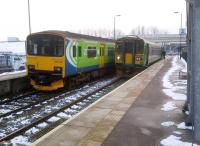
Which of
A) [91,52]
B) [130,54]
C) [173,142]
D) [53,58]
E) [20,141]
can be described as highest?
[91,52]

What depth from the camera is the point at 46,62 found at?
1766cm

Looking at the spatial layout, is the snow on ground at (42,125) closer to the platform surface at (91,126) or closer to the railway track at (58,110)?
the railway track at (58,110)

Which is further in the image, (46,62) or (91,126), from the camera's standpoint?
(46,62)

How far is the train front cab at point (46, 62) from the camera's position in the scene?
683 inches

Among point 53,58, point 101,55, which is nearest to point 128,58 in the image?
point 101,55

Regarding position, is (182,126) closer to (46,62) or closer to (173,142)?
(173,142)

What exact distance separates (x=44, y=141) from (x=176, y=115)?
436 centimetres

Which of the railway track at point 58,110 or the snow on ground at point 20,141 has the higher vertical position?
the railway track at point 58,110

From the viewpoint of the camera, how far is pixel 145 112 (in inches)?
409

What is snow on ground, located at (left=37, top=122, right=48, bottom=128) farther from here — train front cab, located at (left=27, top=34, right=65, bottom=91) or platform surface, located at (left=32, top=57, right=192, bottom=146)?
train front cab, located at (left=27, top=34, right=65, bottom=91)

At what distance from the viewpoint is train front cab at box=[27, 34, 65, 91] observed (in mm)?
17344

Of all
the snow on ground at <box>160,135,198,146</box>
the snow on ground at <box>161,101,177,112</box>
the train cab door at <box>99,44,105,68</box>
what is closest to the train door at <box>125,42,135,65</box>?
the train cab door at <box>99,44,105,68</box>

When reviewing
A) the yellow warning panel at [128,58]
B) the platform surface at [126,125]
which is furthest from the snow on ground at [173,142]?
the yellow warning panel at [128,58]

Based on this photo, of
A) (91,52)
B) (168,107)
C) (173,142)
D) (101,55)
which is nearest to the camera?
(173,142)
